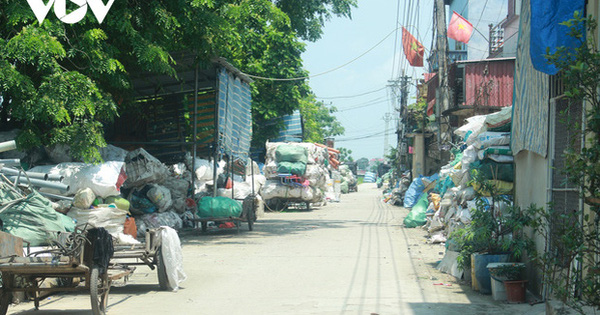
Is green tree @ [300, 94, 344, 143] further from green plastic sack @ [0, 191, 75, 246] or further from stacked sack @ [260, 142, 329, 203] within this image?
green plastic sack @ [0, 191, 75, 246]

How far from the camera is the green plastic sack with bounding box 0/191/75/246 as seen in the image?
877 cm

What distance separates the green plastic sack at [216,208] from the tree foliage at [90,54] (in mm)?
3383

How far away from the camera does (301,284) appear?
930 cm

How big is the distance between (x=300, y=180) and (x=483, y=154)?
18.3 m

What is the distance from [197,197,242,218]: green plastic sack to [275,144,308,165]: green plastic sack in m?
12.7

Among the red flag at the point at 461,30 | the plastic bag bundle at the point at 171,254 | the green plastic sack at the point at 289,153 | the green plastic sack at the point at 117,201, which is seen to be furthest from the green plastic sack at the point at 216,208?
the red flag at the point at 461,30

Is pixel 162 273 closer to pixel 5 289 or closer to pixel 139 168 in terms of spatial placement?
pixel 5 289

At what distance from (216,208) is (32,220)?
7.58 metres

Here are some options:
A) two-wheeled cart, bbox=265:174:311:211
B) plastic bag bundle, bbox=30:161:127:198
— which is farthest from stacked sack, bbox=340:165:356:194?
plastic bag bundle, bbox=30:161:127:198

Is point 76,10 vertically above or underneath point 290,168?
above

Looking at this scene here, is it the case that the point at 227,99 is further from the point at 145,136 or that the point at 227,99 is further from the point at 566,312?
the point at 566,312

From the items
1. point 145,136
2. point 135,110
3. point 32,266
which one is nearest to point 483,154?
point 32,266

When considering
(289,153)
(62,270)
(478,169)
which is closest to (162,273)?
(62,270)

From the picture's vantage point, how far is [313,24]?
24.7m
